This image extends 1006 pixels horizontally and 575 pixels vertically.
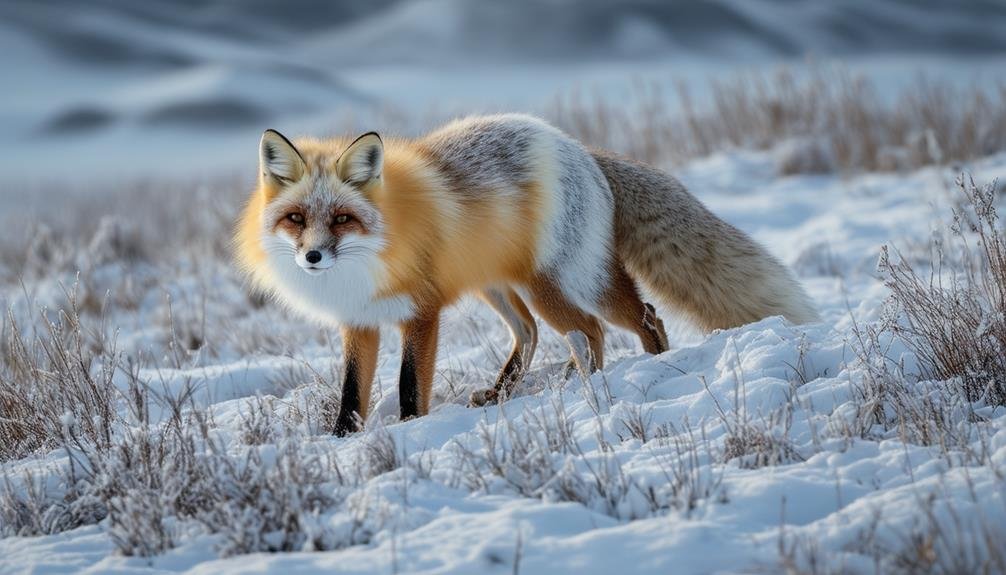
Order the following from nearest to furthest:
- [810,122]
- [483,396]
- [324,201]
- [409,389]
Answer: [324,201]
[409,389]
[483,396]
[810,122]

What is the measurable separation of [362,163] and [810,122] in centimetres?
815

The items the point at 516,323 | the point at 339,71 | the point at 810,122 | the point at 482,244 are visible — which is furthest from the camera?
the point at 339,71

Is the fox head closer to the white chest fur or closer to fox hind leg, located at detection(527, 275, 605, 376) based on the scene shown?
the white chest fur

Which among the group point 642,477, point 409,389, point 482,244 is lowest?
point 642,477

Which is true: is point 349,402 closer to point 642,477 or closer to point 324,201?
point 324,201

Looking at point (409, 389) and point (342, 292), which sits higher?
point (342, 292)

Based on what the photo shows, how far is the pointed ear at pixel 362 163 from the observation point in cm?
342

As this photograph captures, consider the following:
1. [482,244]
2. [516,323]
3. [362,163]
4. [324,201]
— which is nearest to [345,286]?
[324,201]

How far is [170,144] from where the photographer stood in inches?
1783

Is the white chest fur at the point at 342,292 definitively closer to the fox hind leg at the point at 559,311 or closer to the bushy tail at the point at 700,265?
the fox hind leg at the point at 559,311

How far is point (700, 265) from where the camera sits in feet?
13.1

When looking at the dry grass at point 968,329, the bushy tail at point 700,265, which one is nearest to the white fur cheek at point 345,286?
the bushy tail at point 700,265

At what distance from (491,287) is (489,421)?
3.34ft

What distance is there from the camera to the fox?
11.4ft
